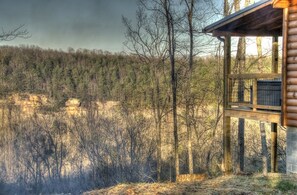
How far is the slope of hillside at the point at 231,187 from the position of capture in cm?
753

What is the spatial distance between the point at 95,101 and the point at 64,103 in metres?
3.54

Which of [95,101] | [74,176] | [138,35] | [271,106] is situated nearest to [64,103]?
[95,101]

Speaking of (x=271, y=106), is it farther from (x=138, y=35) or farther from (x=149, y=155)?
(x=149, y=155)

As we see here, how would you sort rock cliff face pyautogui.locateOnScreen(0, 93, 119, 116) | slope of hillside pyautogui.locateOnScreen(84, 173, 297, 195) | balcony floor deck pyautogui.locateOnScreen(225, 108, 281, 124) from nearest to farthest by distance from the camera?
slope of hillside pyautogui.locateOnScreen(84, 173, 297, 195)
balcony floor deck pyautogui.locateOnScreen(225, 108, 281, 124)
rock cliff face pyautogui.locateOnScreen(0, 93, 119, 116)

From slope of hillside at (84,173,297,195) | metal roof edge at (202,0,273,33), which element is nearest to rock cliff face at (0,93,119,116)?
metal roof edge at (202,0,273,33)

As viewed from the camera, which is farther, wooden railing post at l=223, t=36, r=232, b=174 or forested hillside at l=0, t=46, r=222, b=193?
forested hillside at l=0, t=46, r=222, b=193

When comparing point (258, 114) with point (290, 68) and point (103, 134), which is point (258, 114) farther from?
point (103, 134)

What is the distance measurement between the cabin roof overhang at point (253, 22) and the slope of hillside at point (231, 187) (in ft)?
13.6

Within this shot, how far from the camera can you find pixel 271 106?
977 centimetres

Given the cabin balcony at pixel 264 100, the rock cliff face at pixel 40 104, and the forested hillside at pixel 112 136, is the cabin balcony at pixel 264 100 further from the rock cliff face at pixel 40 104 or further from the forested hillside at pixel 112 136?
the rock cliff face at pixel 40 104

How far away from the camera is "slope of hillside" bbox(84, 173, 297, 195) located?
7.53 m

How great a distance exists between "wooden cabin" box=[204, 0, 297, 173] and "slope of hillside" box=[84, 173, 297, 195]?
1.16m

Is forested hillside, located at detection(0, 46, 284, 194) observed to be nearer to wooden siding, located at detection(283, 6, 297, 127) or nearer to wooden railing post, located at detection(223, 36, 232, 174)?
wooden railing post, located at detection(223, 36, 232, 174)

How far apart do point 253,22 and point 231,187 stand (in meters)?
5.36
